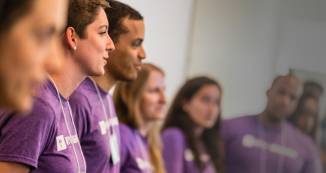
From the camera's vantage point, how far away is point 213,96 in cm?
319

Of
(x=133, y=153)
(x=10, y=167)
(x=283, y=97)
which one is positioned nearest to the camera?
(x=10, y=167)

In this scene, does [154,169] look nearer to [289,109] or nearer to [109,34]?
[289,109]

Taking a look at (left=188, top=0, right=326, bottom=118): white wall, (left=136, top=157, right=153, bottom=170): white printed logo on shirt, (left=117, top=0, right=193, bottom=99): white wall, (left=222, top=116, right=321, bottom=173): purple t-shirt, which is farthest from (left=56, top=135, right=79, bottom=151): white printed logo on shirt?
(left=222, top=116, right=321, bottom=173): purple t-shirt

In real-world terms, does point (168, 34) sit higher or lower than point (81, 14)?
lower

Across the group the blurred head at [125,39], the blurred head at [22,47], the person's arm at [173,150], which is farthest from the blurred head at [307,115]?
the blurred head at [22,47]

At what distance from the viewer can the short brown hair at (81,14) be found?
1.53 m

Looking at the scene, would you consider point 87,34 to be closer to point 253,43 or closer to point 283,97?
point 283,97

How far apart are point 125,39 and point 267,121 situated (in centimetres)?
105

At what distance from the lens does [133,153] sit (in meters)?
2.37

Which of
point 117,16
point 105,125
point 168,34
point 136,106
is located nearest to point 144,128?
point 136,106

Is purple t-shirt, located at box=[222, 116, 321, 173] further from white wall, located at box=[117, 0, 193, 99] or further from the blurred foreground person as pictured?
the blurred foreground person

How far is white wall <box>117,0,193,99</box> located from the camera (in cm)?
217

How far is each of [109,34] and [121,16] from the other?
0.08 metres

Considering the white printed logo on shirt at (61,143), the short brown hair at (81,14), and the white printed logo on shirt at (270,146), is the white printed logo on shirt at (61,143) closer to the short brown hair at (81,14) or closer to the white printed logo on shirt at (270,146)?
the short brown hair at (81,14)
